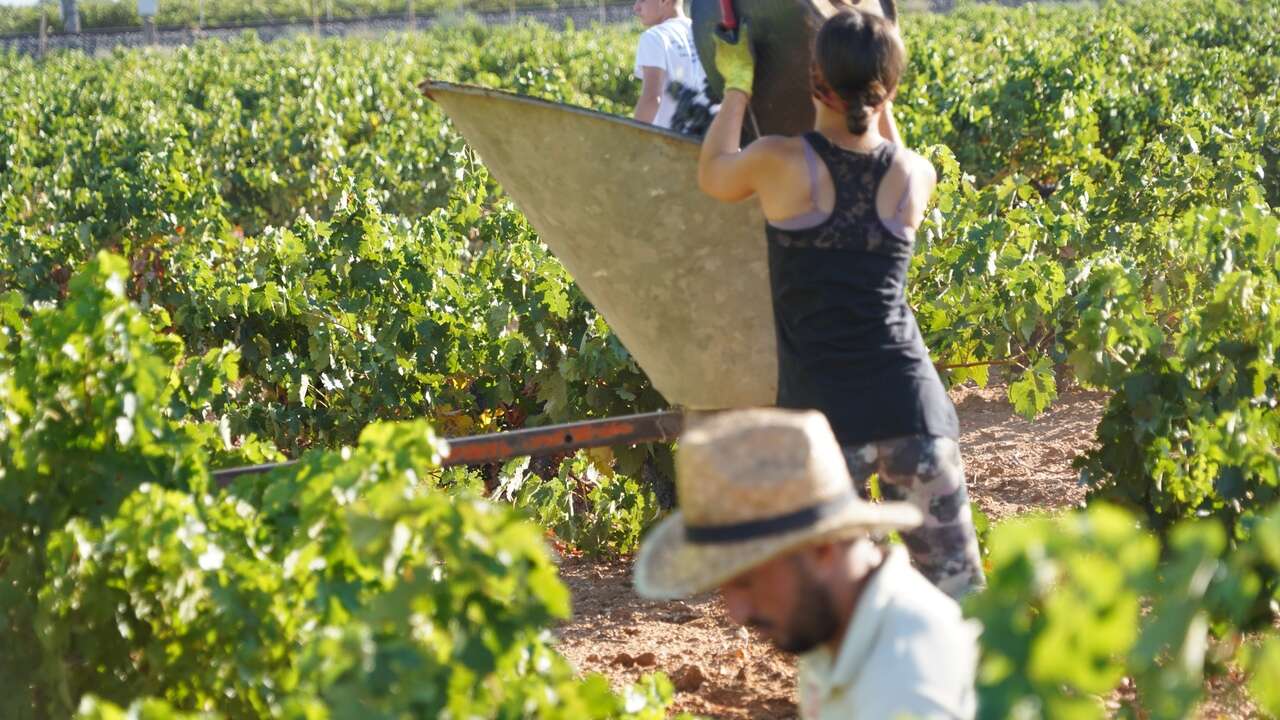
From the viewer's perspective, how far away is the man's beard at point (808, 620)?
1.95 meters

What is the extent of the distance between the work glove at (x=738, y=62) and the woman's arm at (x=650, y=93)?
171 centimetres

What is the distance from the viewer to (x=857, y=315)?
2938mm

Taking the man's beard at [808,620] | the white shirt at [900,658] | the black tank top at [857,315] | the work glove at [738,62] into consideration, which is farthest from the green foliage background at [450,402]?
the work glove at [738,62]

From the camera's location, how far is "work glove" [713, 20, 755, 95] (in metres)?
3.12

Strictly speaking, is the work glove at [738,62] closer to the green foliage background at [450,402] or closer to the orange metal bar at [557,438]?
the orange metal bar at [557,438]

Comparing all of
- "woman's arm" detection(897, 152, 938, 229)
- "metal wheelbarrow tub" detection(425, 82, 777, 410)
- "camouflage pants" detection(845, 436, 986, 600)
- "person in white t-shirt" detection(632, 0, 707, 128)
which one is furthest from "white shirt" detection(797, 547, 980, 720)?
"person in white t-shirt" detection(632, 0, 707, 128)

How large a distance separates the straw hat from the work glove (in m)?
1.27

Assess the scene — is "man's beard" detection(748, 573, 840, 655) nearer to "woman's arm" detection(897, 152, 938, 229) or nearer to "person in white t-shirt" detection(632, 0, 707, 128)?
"woman's arm" detection(897, 152, 938, 229)

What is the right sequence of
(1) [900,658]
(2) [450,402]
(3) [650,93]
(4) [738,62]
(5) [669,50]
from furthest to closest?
(2) [450,402] → (5) [669,50] → (3) [650,93] → (4) [738,62] → (1) [900,658]

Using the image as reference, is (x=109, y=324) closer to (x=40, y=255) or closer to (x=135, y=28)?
(x=40, y=255)

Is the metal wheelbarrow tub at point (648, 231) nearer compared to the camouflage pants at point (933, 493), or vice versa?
the camouflage pants at point (933, 493)

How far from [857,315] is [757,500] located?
3.52 ft

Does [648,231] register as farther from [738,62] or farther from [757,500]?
[757,500]

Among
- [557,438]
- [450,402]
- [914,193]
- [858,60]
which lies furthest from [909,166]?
[450,402]
